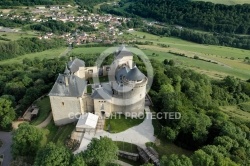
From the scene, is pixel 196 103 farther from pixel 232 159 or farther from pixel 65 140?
pixel 65 140

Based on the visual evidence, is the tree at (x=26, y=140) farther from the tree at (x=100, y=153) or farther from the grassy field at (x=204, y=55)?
the grassy field at (x=204, y=55)

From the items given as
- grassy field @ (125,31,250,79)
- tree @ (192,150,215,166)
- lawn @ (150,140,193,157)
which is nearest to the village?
grassy field @ (125,31,250,79)

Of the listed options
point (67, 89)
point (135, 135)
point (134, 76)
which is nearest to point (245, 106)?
point (135, 135)

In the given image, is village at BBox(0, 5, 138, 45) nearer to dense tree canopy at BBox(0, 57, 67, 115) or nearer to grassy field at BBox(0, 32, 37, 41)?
grassy field at BBox(0, 32, 37, 41)

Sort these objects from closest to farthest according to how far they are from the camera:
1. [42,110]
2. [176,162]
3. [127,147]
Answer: [176,162] → [127,147] → [42,110]

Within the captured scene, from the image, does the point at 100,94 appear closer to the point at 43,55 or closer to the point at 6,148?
the point at 6,148

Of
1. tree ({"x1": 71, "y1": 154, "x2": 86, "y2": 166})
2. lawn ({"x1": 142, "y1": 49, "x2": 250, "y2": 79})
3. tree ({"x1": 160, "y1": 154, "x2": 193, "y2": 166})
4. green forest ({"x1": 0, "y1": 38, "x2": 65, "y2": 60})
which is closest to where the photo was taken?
tree ({"x1": 71, "y1": 154, "x2": 86, "y2": 166})
